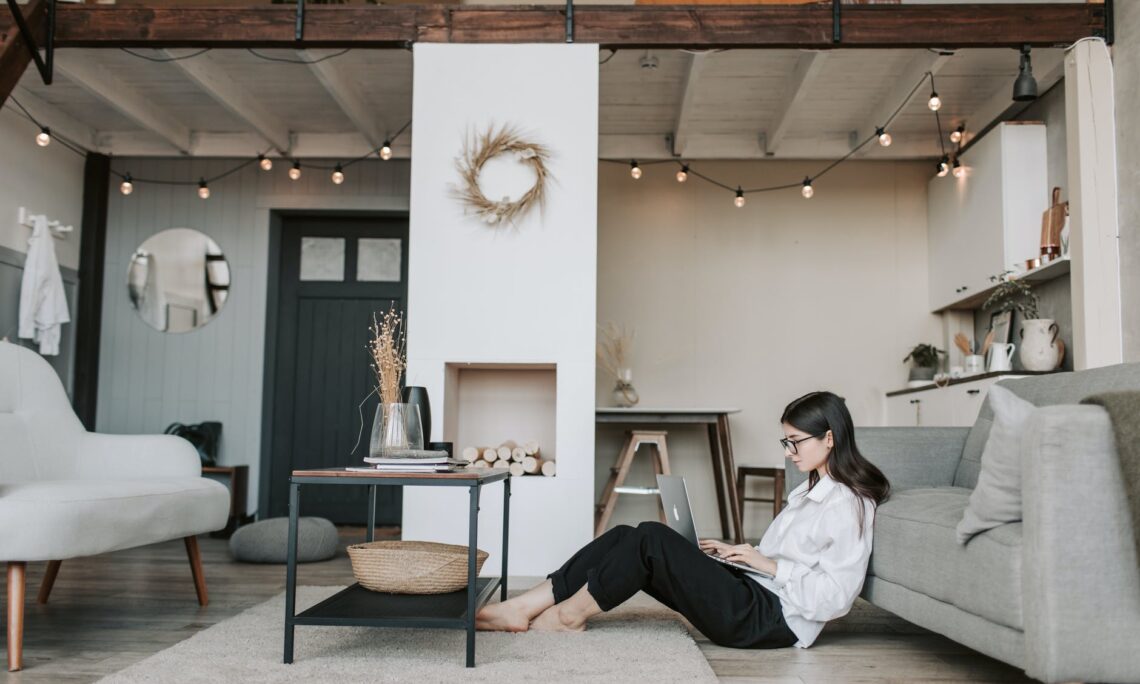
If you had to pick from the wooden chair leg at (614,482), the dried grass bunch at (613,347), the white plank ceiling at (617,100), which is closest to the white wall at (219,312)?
the white plank ceiling at (617,100)

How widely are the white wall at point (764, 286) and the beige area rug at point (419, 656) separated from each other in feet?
12.3

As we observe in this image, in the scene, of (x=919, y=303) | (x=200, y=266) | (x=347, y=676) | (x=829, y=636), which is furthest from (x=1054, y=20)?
(x=200, y=266)

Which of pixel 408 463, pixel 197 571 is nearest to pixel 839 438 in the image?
pixel 408 463

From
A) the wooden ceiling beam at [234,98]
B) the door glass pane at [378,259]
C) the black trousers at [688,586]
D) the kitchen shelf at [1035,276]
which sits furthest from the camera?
the door glass pane at [378,259]

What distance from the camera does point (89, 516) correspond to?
2830mm

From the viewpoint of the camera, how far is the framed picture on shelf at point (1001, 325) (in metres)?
5.83

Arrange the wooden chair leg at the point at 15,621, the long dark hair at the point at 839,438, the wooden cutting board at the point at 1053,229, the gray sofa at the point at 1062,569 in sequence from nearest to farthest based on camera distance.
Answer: the gray sofa at the point at 1062,569 → the wooden chair leg at the point at 15,621 → the long dark hair at the point at 839,438 → the wooden cutting board at the point at 1053,229

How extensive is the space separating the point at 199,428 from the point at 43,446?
327cm

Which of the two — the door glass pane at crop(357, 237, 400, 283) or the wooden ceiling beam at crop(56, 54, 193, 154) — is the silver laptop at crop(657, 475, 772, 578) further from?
the door glass pane at crop(357, 237, 400, 283)

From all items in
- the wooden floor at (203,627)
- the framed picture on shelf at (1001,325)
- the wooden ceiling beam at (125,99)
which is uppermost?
the wooden ceiling beam at (125,99)

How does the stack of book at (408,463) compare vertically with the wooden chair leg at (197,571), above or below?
above

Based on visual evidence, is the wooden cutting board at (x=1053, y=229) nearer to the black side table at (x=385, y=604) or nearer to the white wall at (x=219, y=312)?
the black side table at (x=385, y=604)

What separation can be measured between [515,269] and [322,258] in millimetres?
3100

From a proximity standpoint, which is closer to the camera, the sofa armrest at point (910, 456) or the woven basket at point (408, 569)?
the woven basket at point (408, 569)
